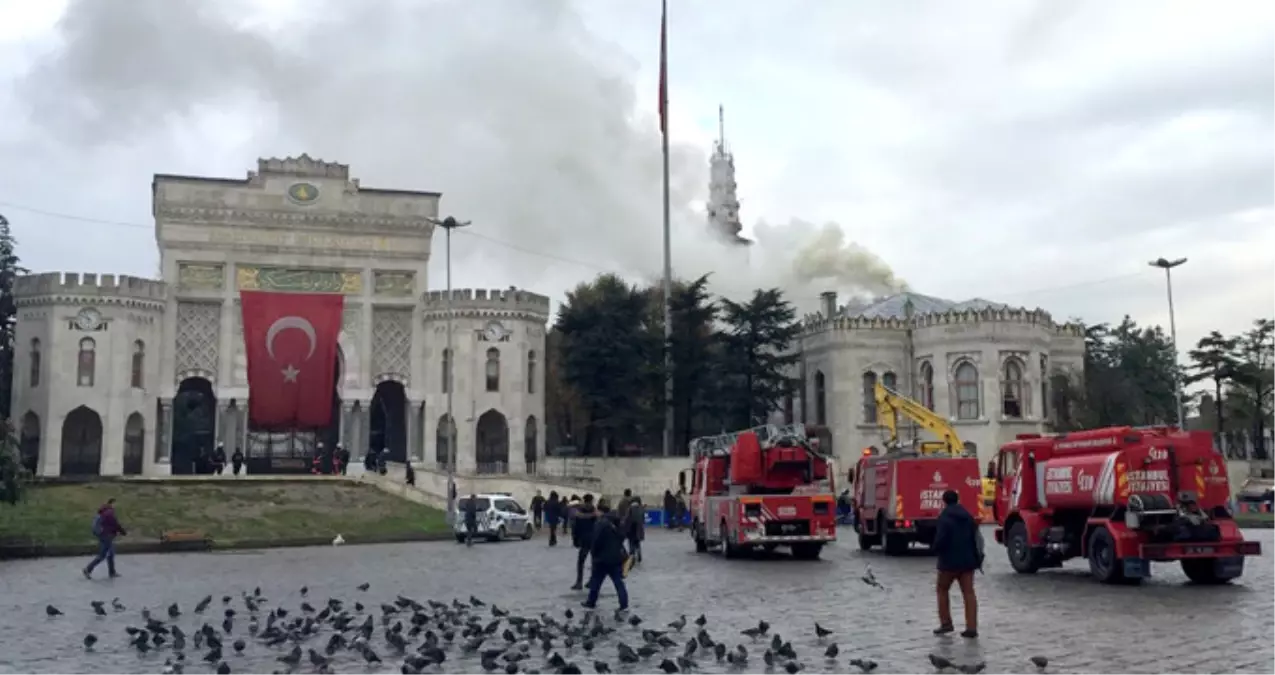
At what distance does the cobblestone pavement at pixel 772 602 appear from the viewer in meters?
10.7

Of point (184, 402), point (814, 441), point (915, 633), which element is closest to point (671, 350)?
point (814, 441)

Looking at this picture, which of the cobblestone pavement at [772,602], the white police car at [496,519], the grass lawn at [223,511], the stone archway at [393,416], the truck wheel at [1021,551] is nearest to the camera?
the cobblestone pavement at [772,602]

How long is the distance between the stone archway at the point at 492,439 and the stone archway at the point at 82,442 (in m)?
16.0

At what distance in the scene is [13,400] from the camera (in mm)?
49094

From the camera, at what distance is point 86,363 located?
4891 cm

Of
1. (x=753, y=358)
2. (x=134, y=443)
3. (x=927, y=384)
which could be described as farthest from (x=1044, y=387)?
(x=134, y=443)

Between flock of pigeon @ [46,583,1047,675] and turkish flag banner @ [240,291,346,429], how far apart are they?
35985 mm

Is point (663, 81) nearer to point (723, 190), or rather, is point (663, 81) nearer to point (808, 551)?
point (808, 551)

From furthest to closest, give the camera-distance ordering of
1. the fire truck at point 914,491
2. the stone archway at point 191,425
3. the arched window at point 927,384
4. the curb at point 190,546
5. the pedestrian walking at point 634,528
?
the stone archway at point 191,425 < the arched window at point 927,384 < the curb at point 190,546 < the fire truck at point 914,491 < the pedestrian walking at point 634,528

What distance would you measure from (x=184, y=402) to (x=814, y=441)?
51.9m

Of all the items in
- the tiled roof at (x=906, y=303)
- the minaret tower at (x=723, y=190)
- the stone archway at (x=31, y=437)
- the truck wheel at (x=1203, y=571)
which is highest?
the minaret tower at (x=723, y=190)

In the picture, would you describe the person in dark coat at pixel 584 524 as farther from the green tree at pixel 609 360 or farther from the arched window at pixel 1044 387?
the arched window at pixel 1044 387

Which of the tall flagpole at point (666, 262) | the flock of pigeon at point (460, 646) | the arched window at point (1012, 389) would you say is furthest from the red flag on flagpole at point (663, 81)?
the flock of pigeon at point (460, 646)

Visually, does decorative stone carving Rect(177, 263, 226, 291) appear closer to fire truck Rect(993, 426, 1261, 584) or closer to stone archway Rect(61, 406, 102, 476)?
stone archway Rect(61, 406, 102, 476)
